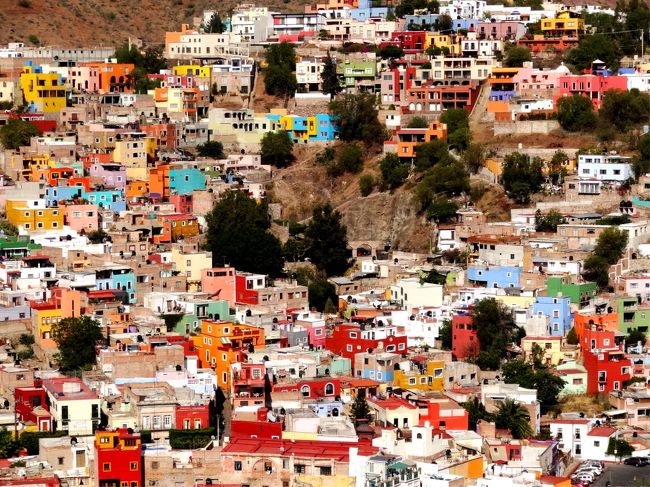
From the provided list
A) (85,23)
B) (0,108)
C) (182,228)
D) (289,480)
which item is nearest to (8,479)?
(289,480)

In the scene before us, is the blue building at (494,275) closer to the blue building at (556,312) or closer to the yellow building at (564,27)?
the blue building at (556,312)

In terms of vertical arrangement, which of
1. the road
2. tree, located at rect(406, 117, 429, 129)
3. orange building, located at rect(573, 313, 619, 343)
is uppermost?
tree, located at rect(406, 117, 429, 129)

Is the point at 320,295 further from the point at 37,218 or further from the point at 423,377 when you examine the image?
the point at 37,218

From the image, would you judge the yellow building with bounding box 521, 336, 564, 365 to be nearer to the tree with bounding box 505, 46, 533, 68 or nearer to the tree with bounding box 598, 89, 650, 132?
the tree with bounding box 598, 89, 650, 132

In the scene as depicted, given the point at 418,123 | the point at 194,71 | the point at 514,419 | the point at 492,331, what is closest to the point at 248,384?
the point at 514,419

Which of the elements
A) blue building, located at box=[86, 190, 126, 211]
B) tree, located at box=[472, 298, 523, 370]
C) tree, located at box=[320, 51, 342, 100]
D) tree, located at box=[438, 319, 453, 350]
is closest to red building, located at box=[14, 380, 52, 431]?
tree, located at box=[438, 319, 453, 350]

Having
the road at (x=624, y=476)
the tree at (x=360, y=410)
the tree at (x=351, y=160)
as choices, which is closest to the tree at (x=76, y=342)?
the tree at (x=360, y=410)

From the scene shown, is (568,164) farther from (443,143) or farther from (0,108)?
(0,108)
